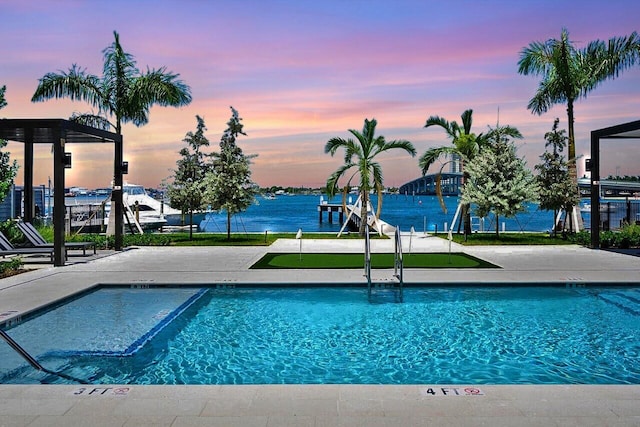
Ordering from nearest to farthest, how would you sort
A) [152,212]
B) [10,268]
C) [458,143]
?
[10,268] → [458,143] → [152,212]

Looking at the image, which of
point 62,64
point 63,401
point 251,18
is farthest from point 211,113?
point 63,401

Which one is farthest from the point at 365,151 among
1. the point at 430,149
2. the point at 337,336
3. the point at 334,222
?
the point at 334,222

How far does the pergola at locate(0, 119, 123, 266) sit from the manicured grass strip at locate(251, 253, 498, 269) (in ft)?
17.1

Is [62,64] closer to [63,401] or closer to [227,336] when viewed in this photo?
[227,336]

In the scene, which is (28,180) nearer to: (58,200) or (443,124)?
(58,200)

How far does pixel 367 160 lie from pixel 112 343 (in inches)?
692

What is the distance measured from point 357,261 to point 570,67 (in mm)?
14408

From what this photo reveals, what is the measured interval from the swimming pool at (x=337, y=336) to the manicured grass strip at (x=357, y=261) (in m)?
3.06

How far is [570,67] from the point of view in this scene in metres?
23.1

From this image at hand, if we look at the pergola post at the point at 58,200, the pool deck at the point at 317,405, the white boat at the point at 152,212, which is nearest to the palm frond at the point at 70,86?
the pergola post at the point at 58,200

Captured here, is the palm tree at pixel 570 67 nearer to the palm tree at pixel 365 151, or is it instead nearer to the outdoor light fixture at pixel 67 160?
the palm tree at pixel 365 151

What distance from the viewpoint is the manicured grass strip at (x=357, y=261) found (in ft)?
46.8

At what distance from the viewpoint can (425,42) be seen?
1698 cm

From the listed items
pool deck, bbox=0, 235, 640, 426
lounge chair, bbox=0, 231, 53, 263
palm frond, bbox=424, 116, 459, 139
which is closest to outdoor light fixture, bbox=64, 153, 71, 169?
lounge chair, bbox=0, 231, 53, 263
